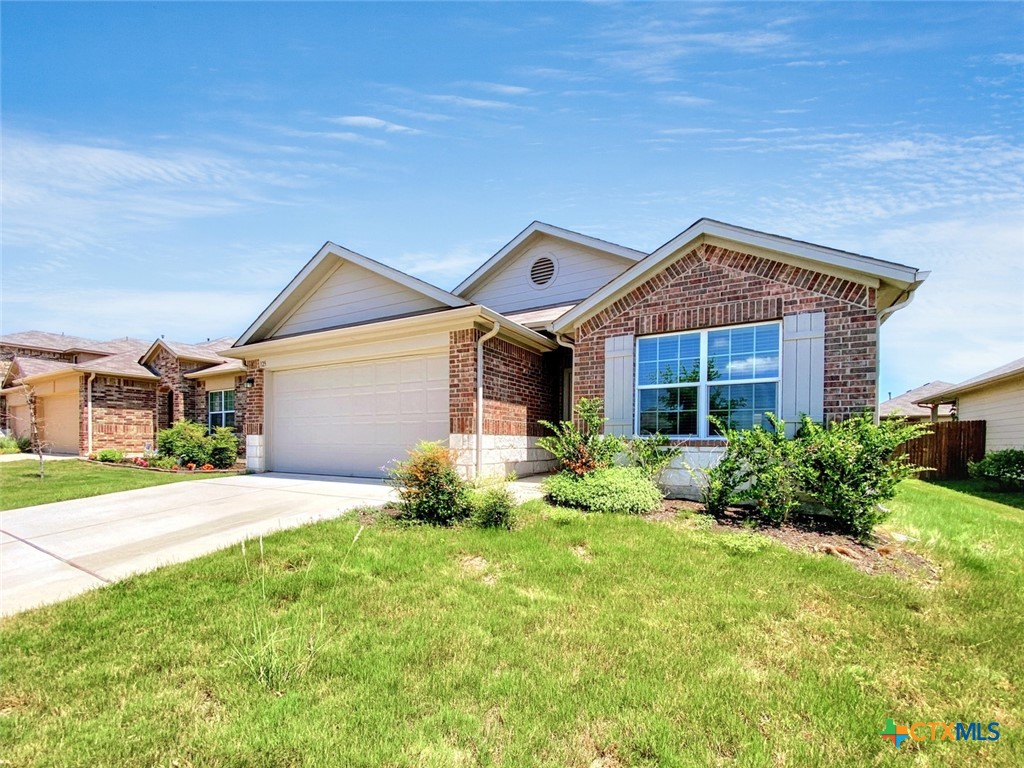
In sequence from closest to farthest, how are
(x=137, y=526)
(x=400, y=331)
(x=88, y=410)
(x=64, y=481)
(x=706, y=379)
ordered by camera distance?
(x=137, y=526) < (x=706, y=379) < (x=400, y=331) < (x=64, y=481) < (x=88, y=410)

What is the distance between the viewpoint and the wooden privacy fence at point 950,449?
1597cm

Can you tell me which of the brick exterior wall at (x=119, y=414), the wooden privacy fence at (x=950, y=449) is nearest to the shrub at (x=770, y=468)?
the wooden privacy fence at (x=950, y=449)

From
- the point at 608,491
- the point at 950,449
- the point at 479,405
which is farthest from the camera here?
the point at 950,449

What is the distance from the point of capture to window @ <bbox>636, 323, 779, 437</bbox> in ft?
24.6

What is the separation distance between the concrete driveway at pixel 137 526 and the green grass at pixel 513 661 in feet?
2.10

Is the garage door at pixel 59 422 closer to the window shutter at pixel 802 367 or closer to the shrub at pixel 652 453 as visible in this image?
the shrub at pixel 652 453

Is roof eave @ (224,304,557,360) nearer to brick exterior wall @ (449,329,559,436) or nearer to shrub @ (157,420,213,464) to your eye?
brick exterior wall @ (449,329,559,436)

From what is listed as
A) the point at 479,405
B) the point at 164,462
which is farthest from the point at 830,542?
the point at 164,462

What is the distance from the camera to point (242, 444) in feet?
53.2

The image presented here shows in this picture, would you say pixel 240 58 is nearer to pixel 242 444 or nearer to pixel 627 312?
pixel 627 312

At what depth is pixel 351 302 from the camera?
1142 centimetres

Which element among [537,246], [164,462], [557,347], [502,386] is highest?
[537,246]

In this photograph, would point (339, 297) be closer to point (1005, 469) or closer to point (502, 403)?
point (502, 403)

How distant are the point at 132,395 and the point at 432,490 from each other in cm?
1834
